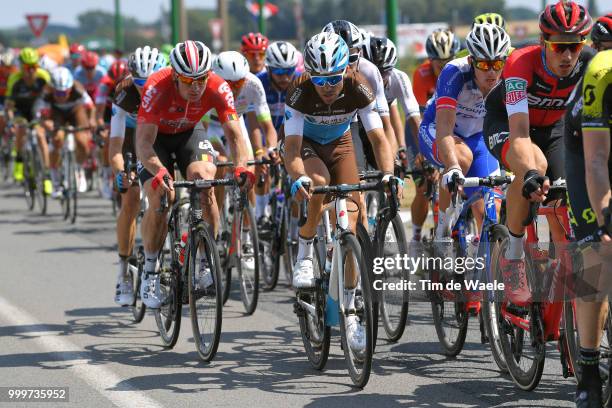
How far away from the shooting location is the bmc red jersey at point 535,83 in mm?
6707

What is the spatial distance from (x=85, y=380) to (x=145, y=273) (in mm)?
1343

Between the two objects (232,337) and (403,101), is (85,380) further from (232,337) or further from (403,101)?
(403,101)

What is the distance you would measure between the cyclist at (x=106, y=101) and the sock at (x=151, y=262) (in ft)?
15.0

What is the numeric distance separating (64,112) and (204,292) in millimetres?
9743

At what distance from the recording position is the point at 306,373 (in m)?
7.48

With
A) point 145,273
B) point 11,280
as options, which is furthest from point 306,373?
point 11,280

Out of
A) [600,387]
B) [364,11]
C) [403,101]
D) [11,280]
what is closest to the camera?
[600,387]

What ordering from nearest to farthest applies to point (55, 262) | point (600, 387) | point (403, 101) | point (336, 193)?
1. point (600, 387)
2. point (336, 193)
3. point (403, 101)
4. point (55, 262)

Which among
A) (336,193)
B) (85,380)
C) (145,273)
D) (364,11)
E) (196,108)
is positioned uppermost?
(364,11)

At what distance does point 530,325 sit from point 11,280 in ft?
21.2

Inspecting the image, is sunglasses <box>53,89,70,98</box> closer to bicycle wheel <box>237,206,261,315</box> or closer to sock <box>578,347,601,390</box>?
bicycle wheel <box>237,206,261,315</box>

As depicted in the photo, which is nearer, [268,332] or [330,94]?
[330,94]

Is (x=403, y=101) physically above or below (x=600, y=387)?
above

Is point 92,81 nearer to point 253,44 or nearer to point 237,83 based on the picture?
point 253,44
